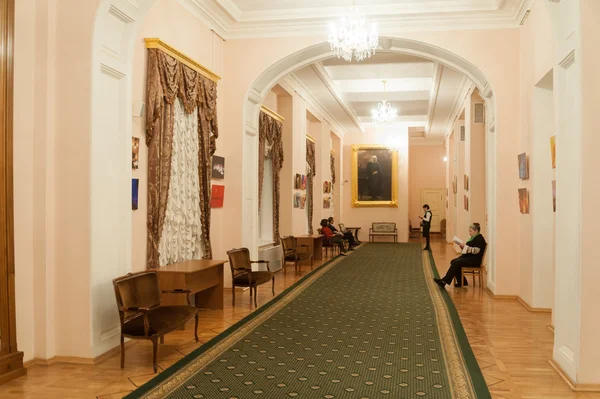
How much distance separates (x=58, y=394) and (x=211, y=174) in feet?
17.0

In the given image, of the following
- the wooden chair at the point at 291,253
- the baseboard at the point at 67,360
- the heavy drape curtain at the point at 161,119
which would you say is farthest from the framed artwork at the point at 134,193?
the wooden chair at the point at 291,253

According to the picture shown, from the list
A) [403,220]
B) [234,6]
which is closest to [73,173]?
[234,6]

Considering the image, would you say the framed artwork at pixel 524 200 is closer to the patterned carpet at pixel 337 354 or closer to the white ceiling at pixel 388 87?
the patterned carpet at pixel 337 354

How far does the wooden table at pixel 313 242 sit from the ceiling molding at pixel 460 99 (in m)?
5.58

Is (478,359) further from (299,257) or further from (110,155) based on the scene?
(299,257)

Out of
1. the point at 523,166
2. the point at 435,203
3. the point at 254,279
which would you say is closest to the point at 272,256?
the point at 254,279

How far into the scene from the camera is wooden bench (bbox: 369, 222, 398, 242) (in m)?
23.5

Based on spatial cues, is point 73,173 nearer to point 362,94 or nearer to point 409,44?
point 409,44

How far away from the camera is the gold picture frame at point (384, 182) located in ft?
78.0

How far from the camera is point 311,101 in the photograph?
1716 cm

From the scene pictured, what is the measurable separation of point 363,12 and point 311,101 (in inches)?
292

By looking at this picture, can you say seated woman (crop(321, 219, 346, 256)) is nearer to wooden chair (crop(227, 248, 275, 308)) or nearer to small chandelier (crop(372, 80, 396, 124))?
small chandelier (crop(372, 80, 396, 124))

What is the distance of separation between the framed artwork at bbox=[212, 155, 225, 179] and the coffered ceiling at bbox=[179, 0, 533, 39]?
2.30 meters

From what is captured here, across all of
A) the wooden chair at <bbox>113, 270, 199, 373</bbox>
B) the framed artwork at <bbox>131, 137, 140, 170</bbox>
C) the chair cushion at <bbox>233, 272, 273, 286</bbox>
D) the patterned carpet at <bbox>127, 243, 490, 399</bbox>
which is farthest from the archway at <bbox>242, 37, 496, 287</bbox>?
the wooden chair at <bbox>113, 270, 199, 373</bbox>
